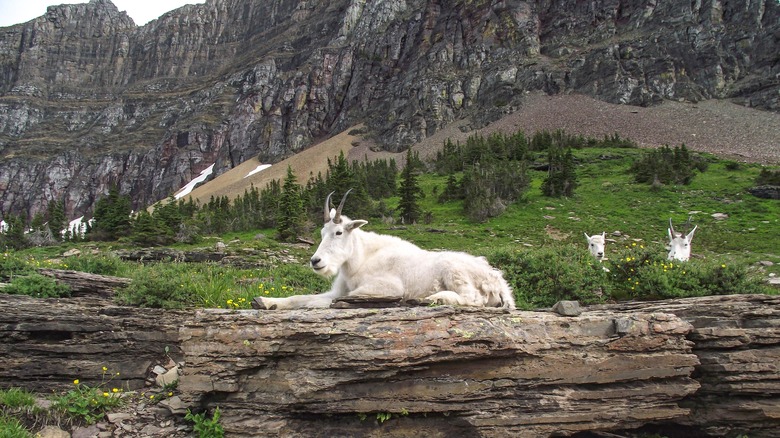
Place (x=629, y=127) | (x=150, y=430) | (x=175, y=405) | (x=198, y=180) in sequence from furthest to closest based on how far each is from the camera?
(x=198, y=180), (x=629, y=127), (x=175, y=405), (x=150, y=430)

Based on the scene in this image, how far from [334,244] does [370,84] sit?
13520 cm

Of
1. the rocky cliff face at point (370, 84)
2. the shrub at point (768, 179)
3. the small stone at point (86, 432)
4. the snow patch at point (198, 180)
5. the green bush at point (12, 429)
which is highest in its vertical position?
the rocky cliff face at point (370, 84)

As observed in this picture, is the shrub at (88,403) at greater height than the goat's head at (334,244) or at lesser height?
lesser

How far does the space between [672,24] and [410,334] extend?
119m

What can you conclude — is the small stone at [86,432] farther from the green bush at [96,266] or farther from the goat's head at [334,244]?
the green bush at [96,266]

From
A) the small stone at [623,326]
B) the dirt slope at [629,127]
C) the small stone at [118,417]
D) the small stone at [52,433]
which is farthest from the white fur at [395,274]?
the dirt slope at [629,127]

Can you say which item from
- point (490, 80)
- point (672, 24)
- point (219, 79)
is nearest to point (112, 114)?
point (219, 79)

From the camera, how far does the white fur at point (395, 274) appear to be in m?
6.43

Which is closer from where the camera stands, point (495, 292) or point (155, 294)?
point (495, 292)

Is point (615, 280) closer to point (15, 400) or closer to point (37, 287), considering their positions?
point (15, 400)

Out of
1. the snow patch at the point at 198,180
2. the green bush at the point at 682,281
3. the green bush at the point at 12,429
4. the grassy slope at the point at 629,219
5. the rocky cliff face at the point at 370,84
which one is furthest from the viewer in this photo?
the snow patch at the point at 198,180

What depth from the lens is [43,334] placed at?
6750 mm

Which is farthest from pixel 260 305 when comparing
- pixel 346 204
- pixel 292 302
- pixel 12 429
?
pixel 346 204

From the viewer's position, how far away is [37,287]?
7711 millimetres
